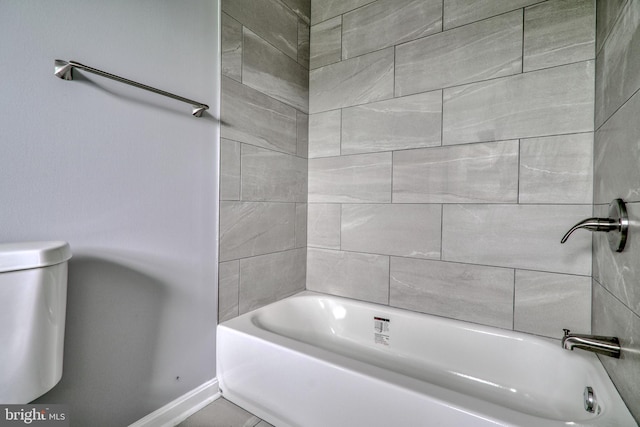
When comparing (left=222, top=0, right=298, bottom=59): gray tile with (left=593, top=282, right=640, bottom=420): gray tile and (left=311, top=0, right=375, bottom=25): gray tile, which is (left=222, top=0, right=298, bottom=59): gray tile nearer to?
(left=311, top=0, right=375, bottom=25): gray tile

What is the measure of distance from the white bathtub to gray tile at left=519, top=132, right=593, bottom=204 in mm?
659

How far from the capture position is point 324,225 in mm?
2049

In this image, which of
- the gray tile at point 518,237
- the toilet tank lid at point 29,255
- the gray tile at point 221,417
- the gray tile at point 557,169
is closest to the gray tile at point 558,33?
the gray tile at point 557,169

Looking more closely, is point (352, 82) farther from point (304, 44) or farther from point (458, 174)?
point (458, 174)

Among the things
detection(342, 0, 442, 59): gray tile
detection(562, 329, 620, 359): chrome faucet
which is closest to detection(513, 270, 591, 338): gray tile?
detection(562, 329, 620, 359): chrome faucet

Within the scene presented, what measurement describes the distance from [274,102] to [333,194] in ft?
2.26

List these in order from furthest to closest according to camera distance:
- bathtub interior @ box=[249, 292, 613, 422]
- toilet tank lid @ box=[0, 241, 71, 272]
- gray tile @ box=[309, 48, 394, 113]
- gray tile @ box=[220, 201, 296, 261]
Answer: gray tile @ box=[309, 48, 394, 113], gray tile @ box=[220, 201, 296, 261], bathtub interior @ box=[249, 292, 613, 422], toilet tank lid @ box=[0, 241, 71, 272]

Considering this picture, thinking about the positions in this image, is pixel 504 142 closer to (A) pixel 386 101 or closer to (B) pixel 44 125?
(A) pixel 386 101

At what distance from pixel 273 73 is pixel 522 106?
52.8 inches

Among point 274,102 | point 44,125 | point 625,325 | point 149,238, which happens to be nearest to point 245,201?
point 149,238

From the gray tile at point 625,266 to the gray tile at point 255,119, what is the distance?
1563 mm

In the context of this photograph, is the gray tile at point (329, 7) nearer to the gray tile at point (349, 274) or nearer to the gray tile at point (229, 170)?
the gray tile at point (229, 170)

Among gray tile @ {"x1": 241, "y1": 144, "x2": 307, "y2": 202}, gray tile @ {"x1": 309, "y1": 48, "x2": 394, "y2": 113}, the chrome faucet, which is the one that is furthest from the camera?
gray tile @ {"x1": 309, "y1": 48, "x2": 394, "y2": 113}

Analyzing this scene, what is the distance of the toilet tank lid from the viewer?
0.74m
